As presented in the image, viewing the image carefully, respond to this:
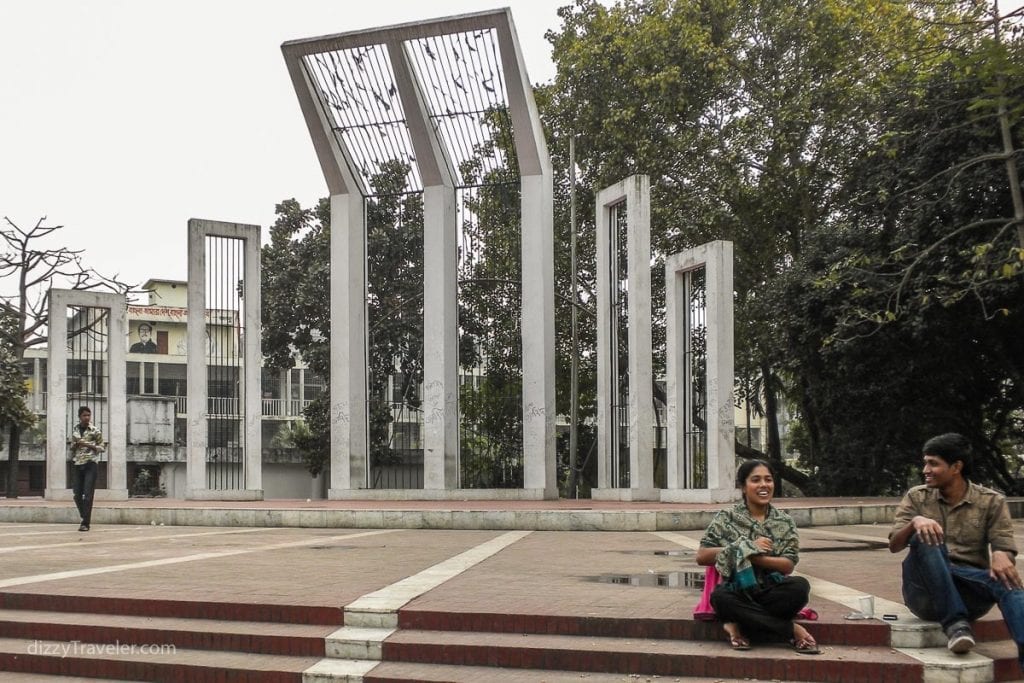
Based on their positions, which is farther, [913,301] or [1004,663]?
[913,301]

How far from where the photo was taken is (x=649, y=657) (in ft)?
22.1

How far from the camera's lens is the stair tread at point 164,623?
759cm

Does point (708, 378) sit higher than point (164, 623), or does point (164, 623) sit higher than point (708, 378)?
point (708, 378)

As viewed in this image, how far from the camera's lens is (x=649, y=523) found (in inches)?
582

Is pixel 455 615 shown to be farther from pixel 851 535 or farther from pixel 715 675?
pixel 851 535

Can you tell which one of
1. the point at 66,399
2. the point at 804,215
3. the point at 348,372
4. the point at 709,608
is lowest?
the point at 709,608

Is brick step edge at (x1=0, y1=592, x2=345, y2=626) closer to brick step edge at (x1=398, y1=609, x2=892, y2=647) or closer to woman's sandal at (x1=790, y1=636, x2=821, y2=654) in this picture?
brick step edge at (x1=398, y1=609, x2=892, y2=647)

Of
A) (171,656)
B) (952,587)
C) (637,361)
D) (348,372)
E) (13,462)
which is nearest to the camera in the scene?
(952,587)

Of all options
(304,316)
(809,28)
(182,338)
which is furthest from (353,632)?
(182,338)

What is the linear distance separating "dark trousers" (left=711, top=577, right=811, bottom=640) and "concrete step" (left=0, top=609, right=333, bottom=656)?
2548mm

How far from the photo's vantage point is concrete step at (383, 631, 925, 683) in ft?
20.8

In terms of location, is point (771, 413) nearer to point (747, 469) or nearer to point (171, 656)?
point (747, 469)

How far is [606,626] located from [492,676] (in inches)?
34.4

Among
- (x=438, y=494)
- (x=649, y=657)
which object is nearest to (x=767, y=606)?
(x=649, y=657)
